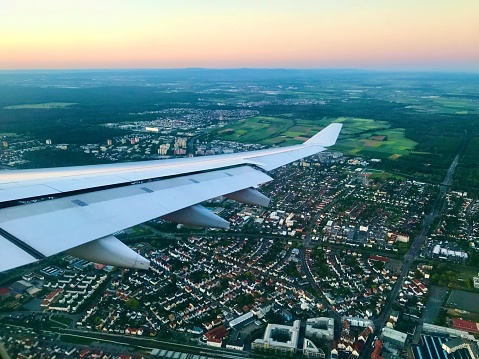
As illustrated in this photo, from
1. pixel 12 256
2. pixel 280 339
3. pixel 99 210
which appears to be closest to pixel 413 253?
pixel 280 339

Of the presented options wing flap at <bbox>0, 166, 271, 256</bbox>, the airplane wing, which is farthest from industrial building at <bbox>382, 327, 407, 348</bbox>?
wing flap at <bbox>0, 166, 271, 256</bbox>

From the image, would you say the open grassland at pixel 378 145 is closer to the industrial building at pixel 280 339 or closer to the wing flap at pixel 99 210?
the industrial building at pixel 280 339

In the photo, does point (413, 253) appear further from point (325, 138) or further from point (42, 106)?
point (42, 106)

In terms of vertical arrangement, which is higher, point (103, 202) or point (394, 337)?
point (103, 202)

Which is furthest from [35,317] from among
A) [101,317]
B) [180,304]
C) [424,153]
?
[424,153]

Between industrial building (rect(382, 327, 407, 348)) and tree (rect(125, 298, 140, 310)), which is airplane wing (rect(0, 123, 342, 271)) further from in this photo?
industrial building (rect(382, 327, 407, 348))

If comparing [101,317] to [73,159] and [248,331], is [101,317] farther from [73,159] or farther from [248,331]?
[73,159]
